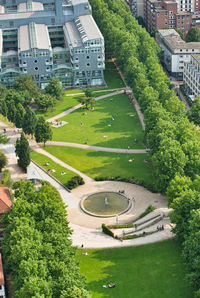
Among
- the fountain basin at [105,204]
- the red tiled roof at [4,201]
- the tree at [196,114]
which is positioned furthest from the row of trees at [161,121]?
the red tiled roof at [4,201]

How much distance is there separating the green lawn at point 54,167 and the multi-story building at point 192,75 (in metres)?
56.6

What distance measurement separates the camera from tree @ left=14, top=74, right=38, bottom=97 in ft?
540

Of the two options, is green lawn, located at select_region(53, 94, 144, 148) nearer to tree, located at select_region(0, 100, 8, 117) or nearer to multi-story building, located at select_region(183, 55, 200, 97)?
tree, located at select_region(0, 100, 8, 117)

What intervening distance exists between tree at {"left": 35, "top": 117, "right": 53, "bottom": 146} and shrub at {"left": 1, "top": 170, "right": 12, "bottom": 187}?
58.1ft

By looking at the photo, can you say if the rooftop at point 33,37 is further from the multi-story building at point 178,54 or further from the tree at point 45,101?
the multi-story building at point 178,54

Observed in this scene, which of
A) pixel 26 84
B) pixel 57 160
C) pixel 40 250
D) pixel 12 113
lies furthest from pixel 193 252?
pixel 26 84

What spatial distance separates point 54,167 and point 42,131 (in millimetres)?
13012

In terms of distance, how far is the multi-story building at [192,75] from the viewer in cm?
15612

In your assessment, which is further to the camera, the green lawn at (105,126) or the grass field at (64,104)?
the grass field at (64,104)

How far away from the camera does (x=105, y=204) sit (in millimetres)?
107438

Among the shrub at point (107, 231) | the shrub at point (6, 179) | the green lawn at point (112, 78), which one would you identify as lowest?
the green lawn at point (112, 78)

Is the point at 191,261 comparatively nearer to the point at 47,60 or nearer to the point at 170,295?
the point at 170,295

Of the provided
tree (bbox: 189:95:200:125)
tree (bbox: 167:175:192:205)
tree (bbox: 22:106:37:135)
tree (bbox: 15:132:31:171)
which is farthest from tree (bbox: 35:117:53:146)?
tree (bbox: 167:175:192:205)

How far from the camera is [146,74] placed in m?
165
